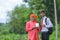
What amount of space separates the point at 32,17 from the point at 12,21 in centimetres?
7760

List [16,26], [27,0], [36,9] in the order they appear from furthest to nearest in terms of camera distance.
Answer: [16,26], [27,0], [36,9]

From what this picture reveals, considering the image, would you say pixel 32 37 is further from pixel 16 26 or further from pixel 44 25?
pixel 16 26

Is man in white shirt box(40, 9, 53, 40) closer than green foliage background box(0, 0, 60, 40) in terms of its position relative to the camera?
Yes

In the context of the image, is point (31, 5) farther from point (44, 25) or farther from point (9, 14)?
point (9, 14)

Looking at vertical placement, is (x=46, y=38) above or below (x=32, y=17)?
below

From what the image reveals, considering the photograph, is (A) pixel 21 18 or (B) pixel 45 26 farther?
(A) pixel 21 18

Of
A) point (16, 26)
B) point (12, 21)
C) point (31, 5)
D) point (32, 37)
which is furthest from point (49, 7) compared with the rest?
point (12, 21)

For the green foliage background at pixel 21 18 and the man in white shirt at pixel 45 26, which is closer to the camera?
the man in white shirt at pixel 45 26

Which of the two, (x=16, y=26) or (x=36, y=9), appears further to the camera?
(x=16, y=26)

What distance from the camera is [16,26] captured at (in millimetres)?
81188

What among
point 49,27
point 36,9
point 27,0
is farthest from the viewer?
point 27,0

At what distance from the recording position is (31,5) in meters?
43.0

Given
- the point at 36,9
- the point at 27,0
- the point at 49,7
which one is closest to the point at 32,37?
the point at 36,9

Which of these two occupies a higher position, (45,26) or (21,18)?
(45,26)
